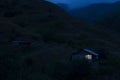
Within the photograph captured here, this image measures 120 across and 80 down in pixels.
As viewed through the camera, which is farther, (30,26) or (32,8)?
(32,8)

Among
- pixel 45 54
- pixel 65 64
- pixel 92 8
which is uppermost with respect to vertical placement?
pixel 65 64

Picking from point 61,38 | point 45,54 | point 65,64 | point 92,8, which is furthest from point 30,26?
point 92,8

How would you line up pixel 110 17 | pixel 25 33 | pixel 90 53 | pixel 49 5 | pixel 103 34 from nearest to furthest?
pixel 90 53 < pixel 25 33 < pixel 103 34 < pixel 49 5 < pixel 110 17

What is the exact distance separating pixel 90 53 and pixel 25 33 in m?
22.0

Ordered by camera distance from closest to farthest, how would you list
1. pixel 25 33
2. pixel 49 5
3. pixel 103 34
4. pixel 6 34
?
pixel 6 34
pixel 25 33
pixel 103 34
pixel 49 5

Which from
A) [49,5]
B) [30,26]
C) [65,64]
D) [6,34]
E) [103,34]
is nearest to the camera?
[65,64]

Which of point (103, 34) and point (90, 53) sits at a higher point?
point (90, 53)

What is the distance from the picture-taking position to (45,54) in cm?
4506

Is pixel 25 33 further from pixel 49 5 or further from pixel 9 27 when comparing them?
pixel 49 5

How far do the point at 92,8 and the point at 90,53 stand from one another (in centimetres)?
9666

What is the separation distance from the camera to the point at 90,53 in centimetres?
4322

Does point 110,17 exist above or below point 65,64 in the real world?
below

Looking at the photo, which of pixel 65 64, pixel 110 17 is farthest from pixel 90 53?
pixel 110 17

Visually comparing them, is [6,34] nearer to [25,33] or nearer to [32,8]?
[25,33]
